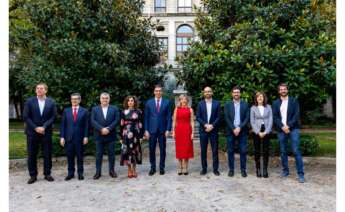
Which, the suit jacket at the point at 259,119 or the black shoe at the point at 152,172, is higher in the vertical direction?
the suit jacket at the point at 259,119

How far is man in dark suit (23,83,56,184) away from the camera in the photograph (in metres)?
7.64

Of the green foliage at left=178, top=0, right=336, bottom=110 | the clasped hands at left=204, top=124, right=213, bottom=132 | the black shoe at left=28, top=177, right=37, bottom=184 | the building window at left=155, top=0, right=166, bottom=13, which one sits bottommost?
the black shoe at left=28, top=177, right=37, bottom=184

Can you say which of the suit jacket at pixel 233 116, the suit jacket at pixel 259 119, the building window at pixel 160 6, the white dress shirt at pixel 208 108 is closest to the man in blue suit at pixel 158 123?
the white dress shirt at pixel 208 108

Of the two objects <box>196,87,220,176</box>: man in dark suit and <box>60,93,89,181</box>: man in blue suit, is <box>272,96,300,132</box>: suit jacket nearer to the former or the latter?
<box>196,87,220,176</box>: man in dark suit

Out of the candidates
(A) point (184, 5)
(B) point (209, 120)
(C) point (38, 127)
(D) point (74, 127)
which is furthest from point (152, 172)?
(A) point (184, 5)

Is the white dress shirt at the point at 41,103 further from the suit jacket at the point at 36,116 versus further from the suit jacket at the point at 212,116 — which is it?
the suit jacket at the point at 212,116

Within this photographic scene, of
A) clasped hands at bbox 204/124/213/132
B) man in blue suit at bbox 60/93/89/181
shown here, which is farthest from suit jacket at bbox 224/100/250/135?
man in blue suit at bbox 60/93/89/181

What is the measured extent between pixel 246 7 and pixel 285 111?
153 inches

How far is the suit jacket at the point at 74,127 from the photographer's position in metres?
7.88

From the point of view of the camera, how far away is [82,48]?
9.96m

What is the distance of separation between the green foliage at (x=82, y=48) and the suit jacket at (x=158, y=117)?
254 centimetres

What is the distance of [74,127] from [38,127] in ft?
2.55

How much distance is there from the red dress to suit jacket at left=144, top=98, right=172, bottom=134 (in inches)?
9.6

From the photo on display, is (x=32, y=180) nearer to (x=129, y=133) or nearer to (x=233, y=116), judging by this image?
(x=129, y=133)
